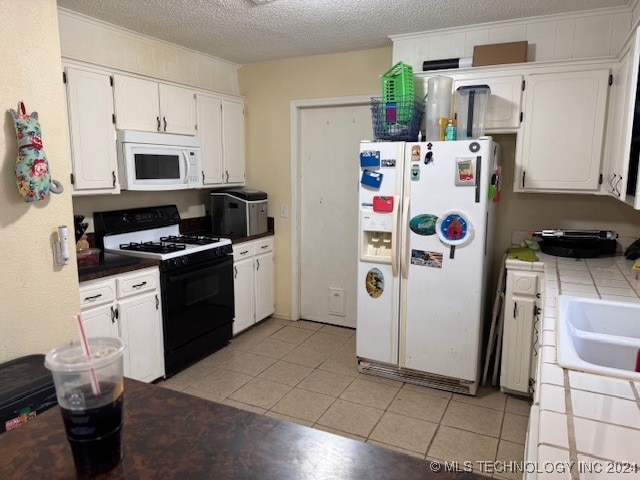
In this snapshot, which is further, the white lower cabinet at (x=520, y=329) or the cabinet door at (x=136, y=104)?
the cabinet door at (x=136, y=104)

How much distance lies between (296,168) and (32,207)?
8.17ft

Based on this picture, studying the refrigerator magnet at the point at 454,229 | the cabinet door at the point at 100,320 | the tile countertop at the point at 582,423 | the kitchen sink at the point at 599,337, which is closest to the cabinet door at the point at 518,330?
the refrigerator magnet at the point at 454,229

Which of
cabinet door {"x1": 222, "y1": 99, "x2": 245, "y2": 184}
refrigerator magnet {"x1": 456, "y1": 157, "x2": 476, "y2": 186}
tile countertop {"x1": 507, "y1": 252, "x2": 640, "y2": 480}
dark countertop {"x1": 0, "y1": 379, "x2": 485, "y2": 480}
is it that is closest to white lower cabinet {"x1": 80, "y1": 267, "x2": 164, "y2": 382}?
cabinet door {"x1": 222, "y1": 99, "x2": 245, "y2": 184}

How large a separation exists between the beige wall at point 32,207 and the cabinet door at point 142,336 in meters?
0.62

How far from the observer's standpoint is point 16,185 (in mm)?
1967

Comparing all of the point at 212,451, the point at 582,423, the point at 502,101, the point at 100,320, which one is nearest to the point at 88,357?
the point at 212,451

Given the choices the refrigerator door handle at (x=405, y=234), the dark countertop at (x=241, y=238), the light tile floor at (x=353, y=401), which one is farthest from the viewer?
the dark countertop at (x=241, y=238)

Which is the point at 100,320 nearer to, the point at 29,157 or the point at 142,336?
the point at 142,336

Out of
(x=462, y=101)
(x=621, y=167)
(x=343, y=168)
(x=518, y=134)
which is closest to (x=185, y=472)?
(x=621, y=167)

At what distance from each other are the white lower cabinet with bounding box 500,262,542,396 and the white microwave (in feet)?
8.11

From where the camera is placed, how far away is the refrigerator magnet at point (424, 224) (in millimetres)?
2850

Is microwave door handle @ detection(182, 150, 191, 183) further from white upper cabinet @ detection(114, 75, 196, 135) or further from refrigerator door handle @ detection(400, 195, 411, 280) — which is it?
refrigerator door handle @ detection(400, 195, 411, 280)

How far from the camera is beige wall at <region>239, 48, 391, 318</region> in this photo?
3.84 metres

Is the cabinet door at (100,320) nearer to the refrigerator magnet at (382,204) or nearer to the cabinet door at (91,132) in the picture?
the cabinet door at (91,132)
